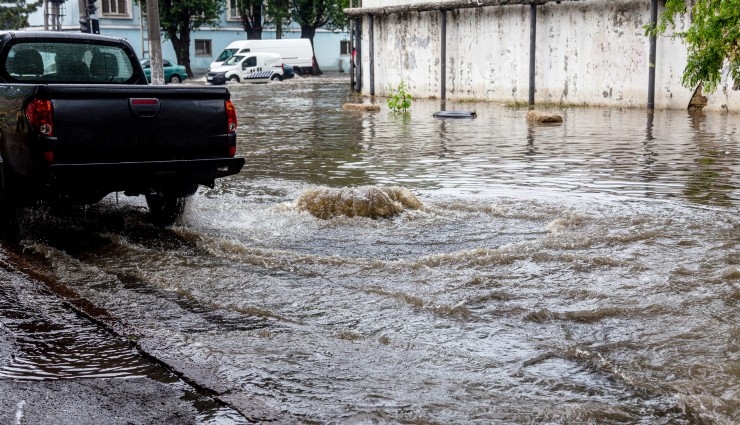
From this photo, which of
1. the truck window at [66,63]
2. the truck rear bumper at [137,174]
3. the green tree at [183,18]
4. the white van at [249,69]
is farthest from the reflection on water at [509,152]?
the green tree at [183,18]

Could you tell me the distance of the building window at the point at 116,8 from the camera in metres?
54.4

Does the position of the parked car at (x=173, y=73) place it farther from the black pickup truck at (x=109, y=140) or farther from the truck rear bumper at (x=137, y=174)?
the truck rear bumper at (x=137, y=174)

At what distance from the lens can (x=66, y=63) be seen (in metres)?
8.96

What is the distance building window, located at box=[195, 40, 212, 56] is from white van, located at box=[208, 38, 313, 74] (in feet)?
25.0

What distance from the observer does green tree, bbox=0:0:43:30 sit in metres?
49.0

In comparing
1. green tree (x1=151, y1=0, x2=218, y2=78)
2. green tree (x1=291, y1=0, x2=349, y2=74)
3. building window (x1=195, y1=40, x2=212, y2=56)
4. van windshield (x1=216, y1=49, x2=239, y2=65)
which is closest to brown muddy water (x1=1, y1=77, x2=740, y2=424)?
van windshield (x1=216, y1=49, x2=239, y2=65)

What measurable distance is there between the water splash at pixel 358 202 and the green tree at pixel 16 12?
147 feet

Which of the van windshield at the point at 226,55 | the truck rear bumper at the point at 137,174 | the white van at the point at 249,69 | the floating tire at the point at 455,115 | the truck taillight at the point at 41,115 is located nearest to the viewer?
the truck taillight at the point at 41,115

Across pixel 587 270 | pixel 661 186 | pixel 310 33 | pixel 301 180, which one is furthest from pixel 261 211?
pixel 310 33

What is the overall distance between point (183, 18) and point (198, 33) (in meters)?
7.52

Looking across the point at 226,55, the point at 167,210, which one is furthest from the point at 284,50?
the point at 167,210

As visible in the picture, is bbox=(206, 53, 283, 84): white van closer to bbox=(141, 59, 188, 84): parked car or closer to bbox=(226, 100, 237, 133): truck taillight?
bbox=(141, 59, 188, 84): parked car

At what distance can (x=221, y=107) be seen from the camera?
25.9 ft

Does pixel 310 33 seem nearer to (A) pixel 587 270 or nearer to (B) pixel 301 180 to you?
(B) pixel 301 180
